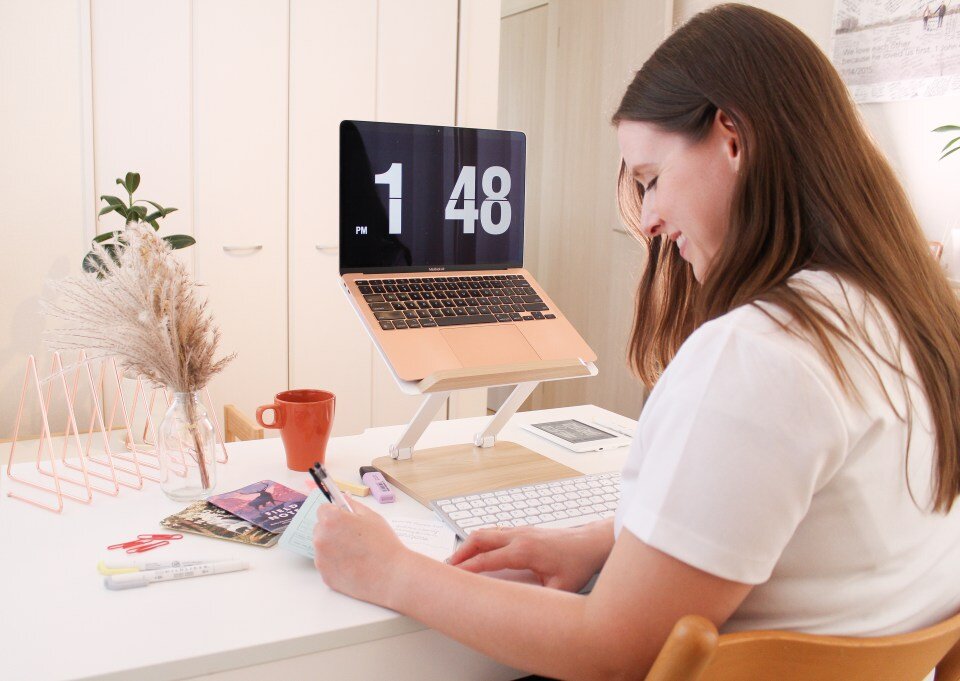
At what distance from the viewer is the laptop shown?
4.41ft

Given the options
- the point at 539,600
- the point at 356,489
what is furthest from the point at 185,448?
the point at 539,600

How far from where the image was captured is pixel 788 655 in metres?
0.66

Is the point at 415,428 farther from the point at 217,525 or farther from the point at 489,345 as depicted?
the point at 217,525

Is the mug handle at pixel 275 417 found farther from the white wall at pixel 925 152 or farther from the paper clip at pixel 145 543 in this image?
the white wall at pixel 925 152

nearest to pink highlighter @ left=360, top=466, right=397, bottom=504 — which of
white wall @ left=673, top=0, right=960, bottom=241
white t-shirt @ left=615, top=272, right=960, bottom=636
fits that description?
white t-shirt @ left=615, top=272, right=960, bottom=636

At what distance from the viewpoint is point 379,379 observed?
3303mm

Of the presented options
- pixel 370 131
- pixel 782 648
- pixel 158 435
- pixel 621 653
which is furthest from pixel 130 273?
pixel 782 648

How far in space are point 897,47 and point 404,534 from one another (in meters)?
2.53

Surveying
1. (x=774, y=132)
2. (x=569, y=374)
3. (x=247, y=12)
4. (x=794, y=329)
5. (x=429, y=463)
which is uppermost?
(x=247, y=12)

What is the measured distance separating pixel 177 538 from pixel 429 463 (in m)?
0.43

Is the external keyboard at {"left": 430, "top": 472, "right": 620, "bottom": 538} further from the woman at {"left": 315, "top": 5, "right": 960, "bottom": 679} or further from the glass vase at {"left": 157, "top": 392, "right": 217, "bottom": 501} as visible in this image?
the glass vase at {"left": 157, "top": 392, "right": 217, "bottom": 501}

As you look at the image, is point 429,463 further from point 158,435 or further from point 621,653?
point 621,653

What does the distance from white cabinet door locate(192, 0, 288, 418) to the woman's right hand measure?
2118 millimetres

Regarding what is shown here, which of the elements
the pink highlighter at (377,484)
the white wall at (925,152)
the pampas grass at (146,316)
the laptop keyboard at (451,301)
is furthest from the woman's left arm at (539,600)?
the white wall at (925,152)
